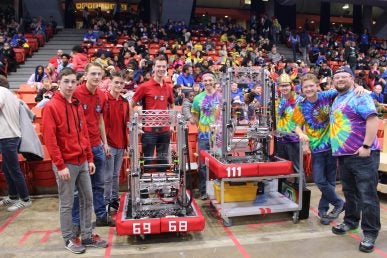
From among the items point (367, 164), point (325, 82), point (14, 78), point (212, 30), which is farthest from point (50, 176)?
point (212, 30)

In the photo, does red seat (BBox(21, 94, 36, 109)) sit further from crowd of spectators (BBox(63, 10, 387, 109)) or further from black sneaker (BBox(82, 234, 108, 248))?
black sneaker (BBox(82, 234, 108, 248))

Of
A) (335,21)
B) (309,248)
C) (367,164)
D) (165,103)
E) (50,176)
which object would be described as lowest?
(309,248)

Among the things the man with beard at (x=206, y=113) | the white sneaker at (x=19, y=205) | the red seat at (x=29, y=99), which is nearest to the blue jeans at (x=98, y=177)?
the white sneaker at (x=19, y=205)

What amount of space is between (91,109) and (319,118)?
232cm

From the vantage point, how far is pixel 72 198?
3.33m

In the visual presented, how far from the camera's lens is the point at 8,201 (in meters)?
4.74

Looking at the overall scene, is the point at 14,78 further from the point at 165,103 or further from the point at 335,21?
the point at 335,21

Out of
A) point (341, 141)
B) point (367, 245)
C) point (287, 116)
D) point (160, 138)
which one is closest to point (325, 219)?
point (367, 245)

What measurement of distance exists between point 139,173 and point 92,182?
488 mm

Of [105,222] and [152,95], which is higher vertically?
[152,95]

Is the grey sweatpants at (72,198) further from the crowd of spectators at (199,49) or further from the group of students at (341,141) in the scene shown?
the crowd of spectators at (199,49)

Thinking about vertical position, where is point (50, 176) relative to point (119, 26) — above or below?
below

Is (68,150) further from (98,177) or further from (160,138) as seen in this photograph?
(160,138)

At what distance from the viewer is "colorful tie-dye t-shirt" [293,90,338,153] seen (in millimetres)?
3973
